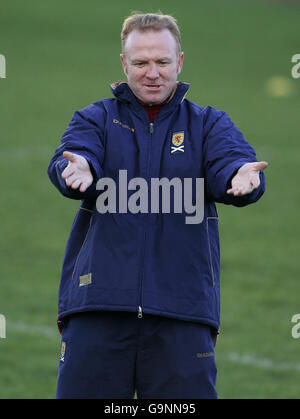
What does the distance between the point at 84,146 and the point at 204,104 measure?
14.2 meters

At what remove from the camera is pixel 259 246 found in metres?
10.7

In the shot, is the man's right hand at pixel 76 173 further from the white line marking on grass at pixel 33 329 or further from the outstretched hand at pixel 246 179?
the white line marking on grass at pixel 33 329

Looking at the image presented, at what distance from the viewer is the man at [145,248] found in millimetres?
4012

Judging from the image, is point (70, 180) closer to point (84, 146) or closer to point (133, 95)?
point (84, 146)

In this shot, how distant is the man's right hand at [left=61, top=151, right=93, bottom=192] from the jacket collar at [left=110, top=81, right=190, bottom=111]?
454 mm

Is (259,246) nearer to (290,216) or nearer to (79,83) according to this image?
(290,216)

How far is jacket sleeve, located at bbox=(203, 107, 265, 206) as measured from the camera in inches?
155

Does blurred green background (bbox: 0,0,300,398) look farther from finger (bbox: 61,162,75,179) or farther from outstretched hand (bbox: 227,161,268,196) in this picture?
outstretched hand (bbox: 227,161,268,196)

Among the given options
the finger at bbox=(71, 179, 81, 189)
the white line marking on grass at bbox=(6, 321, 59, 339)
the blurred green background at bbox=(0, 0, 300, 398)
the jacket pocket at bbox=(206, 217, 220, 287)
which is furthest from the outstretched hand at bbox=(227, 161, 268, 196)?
the white line marking on grass at bbox=(6, 321, 59, 339)

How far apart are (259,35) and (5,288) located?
72.2 feet

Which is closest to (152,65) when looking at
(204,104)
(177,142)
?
(177,142)
